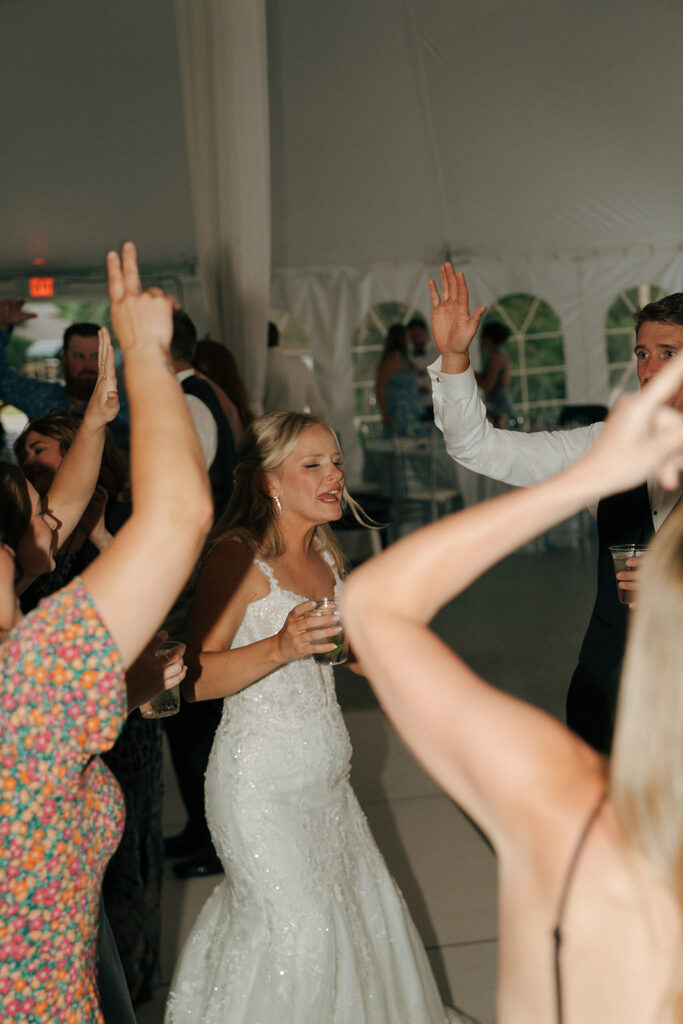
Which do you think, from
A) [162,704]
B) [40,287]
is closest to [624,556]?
[162,704]

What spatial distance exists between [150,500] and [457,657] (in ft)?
1.25

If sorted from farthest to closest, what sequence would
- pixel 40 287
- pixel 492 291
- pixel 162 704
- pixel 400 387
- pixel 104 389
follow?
pixel 492 291 < pixel 40 287 < pixel 400 387 < pixel 104 389 < pixel 162 704

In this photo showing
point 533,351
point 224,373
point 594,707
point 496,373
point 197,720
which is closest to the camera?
point 594,707

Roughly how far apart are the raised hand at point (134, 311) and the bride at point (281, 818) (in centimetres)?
103

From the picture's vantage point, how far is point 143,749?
8.75ft

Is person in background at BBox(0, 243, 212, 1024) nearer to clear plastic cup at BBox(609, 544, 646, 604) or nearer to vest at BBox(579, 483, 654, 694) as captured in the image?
clear plastic cup at BBox(609, 544, 646, 604)

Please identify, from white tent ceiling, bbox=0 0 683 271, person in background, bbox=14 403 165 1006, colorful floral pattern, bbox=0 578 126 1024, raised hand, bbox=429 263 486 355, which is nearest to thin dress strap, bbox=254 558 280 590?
person in background, bbox=14 403 165 1006

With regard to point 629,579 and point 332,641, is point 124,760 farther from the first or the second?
point 629,579

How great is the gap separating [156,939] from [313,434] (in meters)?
1.56

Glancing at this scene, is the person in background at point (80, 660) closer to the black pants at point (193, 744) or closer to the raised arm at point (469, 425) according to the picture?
the raised arm at point (469, 425)

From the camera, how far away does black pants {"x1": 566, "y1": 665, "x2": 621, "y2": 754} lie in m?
2.46

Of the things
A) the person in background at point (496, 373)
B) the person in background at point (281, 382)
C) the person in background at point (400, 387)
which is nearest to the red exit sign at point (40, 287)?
the person in background at point (400, 387)

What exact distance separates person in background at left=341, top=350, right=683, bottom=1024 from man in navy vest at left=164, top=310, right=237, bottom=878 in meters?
2.58

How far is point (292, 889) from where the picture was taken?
7.22ft
